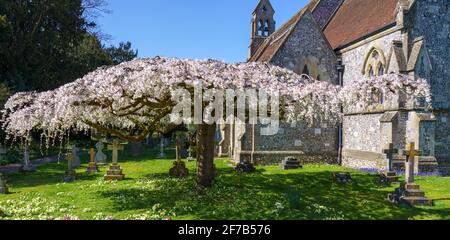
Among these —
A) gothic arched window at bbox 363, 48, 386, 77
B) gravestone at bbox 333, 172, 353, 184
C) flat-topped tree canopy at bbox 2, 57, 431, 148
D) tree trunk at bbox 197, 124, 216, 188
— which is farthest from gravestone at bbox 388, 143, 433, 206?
gothic arched window at bbox 363, 48, 386, 77

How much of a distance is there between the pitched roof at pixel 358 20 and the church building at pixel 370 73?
0.07m

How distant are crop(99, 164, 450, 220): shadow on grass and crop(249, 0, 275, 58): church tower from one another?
21072mm

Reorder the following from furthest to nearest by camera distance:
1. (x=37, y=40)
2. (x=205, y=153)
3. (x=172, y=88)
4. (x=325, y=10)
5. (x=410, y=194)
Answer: (x=325, y=10) → (x=37, y=40) → (x=205, y=153) → (x=410, y=194) → (x=172, y=88)

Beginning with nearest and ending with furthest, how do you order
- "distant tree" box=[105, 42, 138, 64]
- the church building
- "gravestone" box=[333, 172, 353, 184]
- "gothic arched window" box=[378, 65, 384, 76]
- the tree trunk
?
the tree trunk
"gravestone" box=[333, 172, 353, 184]
the church building
"gothic arched window" box=[378, 65, 384, 76]
"distant tree" box=[105, 42, 138, 64]

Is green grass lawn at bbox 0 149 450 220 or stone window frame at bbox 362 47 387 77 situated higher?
stone window frame at bbox 362 47 387 77

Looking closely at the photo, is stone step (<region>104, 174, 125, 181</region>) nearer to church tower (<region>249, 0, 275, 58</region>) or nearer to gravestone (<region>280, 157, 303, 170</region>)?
gravestone (<region>280, 157, 303, 170</region>)

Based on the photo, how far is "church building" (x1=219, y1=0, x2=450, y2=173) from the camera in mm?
16891

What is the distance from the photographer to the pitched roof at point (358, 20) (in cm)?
1978

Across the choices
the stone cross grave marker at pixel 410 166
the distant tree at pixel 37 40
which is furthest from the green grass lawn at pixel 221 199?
the distant tree at pixel 37 40

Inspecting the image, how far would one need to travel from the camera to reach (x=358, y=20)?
23312 millimetres

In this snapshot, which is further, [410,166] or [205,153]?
[205,153]

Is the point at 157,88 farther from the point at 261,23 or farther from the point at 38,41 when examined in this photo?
the point at 261,23

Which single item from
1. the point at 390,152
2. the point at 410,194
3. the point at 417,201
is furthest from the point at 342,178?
the point at 417,201

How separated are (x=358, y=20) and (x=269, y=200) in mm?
16349
